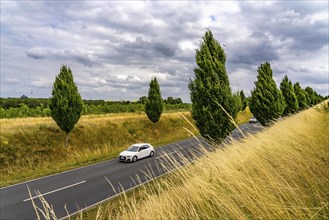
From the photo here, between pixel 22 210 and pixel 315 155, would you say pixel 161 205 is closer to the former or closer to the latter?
pixel 315 155

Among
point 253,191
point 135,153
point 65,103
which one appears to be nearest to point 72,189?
point 135,153

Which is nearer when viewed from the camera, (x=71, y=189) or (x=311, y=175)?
(x=311, y=175)

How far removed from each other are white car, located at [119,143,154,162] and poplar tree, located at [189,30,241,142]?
29.2 feet

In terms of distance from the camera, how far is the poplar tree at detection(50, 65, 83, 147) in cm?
2241

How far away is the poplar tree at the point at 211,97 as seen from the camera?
12867 mm

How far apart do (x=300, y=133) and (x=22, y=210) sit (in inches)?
448

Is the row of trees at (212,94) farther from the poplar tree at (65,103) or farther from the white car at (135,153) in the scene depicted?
the poplar tree at (65,103)

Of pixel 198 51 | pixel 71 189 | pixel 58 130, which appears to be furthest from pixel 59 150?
pixel 198 51

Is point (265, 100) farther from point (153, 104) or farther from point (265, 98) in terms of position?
point (153, 104)

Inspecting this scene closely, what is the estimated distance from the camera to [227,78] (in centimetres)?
1366

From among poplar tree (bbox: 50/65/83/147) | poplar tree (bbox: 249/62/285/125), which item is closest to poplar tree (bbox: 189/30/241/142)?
poplar tree (bbox: 249/62/285/125)

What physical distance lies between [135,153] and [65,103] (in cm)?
784

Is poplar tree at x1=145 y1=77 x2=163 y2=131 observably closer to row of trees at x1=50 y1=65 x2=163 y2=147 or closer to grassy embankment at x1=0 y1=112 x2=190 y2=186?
grassy embankment at x1=0 y1=112 x2=190 y2=186

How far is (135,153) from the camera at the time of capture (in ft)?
68.3
